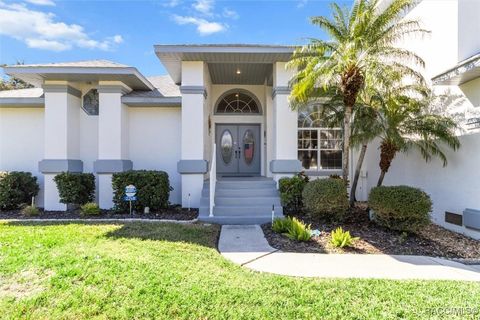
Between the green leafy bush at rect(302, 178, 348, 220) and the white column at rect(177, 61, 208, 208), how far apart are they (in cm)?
353

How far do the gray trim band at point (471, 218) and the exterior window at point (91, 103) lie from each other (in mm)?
11495

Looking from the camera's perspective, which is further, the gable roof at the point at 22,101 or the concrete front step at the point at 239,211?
the gable roof at the point at 22,101

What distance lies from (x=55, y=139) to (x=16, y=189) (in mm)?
2051

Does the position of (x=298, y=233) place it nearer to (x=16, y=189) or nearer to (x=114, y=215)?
(x=114, y=215)

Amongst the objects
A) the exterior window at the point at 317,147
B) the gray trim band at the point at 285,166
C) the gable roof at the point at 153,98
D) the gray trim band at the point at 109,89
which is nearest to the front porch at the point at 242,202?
the gray trim band at the point at 285,166

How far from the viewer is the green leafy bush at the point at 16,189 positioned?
9.23 m

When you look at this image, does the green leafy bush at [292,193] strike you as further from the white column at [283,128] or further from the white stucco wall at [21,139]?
the white stucco wall at [21,139]

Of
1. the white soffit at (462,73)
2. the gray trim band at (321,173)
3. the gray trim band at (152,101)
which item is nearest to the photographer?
the white soffit at (462,73)

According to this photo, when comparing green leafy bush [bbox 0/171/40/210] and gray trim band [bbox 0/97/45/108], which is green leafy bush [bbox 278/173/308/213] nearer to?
green leafy bush [bbox 0/171/40/210]

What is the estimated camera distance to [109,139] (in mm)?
9516

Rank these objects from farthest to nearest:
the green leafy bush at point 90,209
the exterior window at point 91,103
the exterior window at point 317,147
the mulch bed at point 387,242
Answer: the exterior window at point 317,147, the exterior window at point 91,103, the green leafy bush at point 90,209, the mulch bed at point 387,242

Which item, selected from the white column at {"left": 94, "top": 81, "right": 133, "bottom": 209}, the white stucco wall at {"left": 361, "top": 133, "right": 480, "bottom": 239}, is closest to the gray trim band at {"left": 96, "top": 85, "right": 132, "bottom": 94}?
the white column at {"left": 94, "top": 81, "right": 133, "bottom": 209}

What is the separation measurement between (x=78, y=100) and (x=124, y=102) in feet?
5.88

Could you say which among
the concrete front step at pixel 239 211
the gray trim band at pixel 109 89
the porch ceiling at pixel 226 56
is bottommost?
the concrete front step at pixel 239 211
